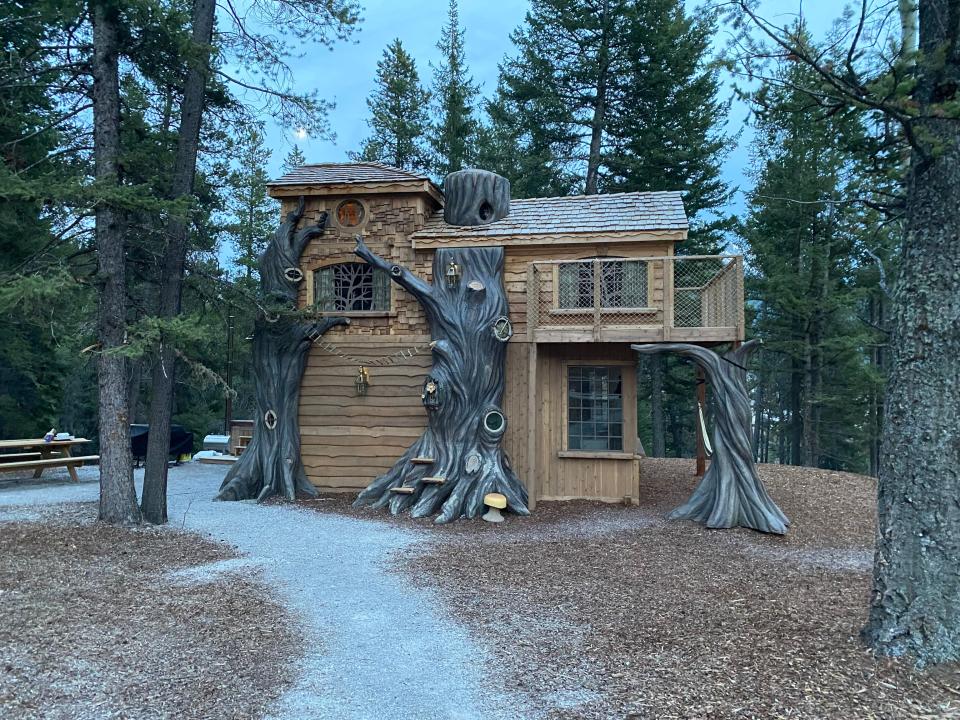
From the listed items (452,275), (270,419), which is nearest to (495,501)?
(452,275)

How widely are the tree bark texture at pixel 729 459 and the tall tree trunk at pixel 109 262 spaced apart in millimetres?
7369

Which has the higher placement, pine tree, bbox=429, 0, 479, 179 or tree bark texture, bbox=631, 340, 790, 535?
pine tree, bbox=429, 0, 479, 179

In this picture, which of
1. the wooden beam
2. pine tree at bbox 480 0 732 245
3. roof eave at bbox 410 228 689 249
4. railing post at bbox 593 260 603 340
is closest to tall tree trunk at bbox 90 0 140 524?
roof eave at bbox 410 228 689 249

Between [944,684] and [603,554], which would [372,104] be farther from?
[944,684]

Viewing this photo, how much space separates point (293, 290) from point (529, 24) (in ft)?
43.0

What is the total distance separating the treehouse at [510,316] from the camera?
10453mm

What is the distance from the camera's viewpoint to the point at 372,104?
78.0ft

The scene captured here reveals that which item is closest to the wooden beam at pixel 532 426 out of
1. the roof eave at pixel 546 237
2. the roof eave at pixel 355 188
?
the roof eave at pixel 546 237

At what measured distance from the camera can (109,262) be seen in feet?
27.9

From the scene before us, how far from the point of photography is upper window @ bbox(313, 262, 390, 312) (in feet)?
39.8

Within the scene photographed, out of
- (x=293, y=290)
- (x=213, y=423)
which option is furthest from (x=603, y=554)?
(x=213, y=423)

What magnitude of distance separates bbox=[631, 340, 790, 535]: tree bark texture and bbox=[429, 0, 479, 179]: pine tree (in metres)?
15.3

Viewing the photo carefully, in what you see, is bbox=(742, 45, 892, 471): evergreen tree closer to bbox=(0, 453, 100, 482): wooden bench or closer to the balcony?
the balcony

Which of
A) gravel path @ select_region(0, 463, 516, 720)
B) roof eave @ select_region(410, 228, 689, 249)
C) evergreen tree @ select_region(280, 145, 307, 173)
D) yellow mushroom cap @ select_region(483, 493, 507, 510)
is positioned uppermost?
evergreen tree @ select_region(280, 145, 307, 173)
